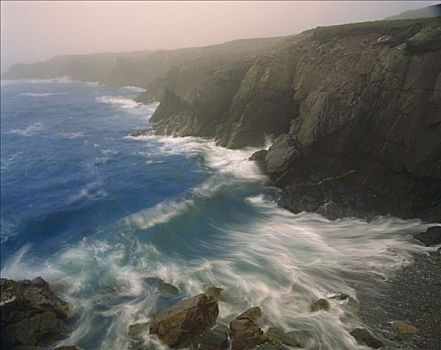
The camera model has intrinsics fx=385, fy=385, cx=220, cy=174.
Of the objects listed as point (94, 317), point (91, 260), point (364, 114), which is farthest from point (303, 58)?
point (94, 317)

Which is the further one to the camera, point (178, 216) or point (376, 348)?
point (178, 216)

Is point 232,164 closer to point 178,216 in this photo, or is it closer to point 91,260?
point 178,216

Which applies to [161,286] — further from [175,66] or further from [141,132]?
[175,66]

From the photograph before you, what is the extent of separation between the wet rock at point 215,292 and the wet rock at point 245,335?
342cm

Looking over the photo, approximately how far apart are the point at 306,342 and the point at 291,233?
12.2 m

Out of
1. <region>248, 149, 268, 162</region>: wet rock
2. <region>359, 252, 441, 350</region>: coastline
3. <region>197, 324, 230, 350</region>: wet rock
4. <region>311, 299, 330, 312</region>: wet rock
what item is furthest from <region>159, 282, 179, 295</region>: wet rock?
<region>248, 149, 268, 162</region>: wet rock

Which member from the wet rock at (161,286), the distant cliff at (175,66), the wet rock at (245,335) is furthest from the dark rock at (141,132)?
the wet rock at (245,335)

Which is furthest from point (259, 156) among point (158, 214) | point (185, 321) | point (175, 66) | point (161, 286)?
point (175, 66)

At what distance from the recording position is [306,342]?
1958 cm

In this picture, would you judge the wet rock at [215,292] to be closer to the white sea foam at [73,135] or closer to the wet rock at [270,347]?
the wet rock at [270,347]

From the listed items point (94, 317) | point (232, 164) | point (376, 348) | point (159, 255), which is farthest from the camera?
point (232, 164)

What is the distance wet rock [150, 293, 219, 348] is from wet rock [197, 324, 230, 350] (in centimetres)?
45

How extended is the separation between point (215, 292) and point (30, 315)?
10.7 metres

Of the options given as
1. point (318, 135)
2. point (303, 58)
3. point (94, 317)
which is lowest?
point (94, 317)
